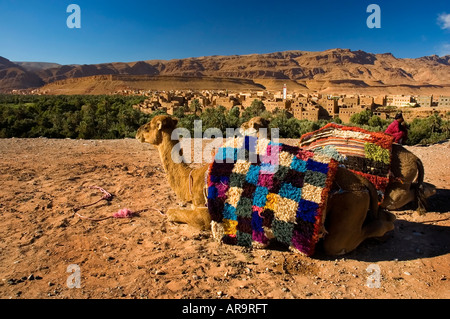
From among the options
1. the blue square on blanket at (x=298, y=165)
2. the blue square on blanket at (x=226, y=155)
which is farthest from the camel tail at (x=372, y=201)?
the blue square on blanket at (x=226, y=155)

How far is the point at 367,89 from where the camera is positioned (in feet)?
337

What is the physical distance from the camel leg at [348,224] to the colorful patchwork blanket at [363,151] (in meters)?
1.18

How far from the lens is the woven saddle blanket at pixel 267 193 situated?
3.48 m

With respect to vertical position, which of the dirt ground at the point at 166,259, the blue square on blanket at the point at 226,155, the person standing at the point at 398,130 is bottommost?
the dirt ground at the point at 166,259

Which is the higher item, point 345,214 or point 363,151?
point 363,151

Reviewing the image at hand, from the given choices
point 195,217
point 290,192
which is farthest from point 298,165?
point 195,217

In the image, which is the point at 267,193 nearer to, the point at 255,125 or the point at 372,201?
the point at 372,201

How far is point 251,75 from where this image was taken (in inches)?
6156

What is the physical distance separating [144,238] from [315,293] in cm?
231

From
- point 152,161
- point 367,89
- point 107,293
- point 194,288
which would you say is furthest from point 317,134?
point 367,89

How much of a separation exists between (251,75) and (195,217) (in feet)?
519

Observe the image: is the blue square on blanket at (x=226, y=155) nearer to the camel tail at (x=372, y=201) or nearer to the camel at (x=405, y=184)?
the camel tail at (x=372, y=201)
